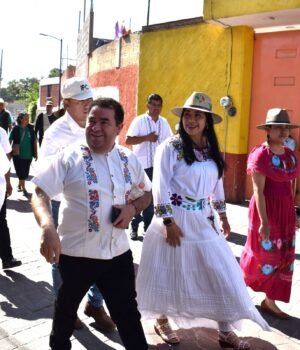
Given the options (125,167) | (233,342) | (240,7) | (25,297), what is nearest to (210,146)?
(125,167)

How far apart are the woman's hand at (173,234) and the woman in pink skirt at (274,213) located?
3.17 ft

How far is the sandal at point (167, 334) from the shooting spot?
3547 mm

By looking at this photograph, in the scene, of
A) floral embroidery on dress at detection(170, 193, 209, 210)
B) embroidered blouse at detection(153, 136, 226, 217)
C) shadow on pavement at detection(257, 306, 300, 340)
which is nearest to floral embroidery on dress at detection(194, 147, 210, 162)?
embroidered blouse at detection(153, 136, 226, 217)

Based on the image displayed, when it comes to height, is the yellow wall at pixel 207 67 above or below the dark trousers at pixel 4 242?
above

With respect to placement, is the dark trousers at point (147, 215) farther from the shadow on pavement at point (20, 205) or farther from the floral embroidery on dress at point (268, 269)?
the shadow on pavement at point (20, 205)

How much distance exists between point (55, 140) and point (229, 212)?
5.48 meters

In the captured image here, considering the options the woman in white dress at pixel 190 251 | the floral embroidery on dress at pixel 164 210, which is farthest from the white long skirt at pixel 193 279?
the floral embroidery on dress at pixel 164 210

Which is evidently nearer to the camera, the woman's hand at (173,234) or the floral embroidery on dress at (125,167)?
the floral embroidery on dress at (125,167)

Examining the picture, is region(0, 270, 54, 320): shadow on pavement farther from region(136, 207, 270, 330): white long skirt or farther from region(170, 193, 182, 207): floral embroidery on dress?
region(170, 193, 182, 207): floral embroidery on dress

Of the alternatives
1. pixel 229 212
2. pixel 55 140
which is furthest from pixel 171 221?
pixel 229 212

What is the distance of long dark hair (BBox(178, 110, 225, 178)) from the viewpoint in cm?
344

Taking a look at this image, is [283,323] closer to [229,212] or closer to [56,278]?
[56,278]

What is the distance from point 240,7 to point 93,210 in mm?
6688

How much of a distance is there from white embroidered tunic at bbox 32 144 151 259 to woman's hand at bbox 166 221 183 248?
2.21ft
